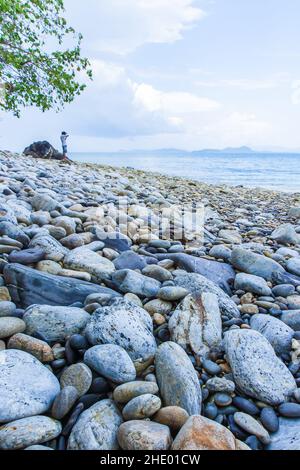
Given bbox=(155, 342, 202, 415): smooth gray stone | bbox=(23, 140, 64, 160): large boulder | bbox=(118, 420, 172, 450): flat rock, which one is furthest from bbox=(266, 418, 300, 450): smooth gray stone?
bbox=(23, 140, 64, 160): large boulder

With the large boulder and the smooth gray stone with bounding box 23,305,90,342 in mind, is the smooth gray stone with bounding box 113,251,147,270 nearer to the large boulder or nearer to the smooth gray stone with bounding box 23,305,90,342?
the smooth gray stone with bounding box 23,305,90,342

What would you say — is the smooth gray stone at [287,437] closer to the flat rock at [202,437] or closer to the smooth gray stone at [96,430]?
the flat rock at [202,437]

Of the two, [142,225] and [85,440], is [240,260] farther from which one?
[85,440]

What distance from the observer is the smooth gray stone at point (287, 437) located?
4.81 ft

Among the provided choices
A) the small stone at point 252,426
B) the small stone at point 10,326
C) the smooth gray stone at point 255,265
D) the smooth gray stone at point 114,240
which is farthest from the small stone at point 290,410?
the smooth gray stone at point 114,240

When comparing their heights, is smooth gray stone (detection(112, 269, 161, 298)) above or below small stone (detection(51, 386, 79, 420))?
above

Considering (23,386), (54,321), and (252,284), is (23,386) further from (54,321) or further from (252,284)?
(252,284)

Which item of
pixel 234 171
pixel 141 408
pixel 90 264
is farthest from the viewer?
pixel 234 171

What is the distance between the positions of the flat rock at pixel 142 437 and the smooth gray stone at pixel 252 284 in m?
1.58

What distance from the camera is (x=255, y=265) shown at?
314cm

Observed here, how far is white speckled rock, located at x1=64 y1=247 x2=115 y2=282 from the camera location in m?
2.59

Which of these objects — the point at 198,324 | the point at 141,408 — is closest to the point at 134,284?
the point at 198,324

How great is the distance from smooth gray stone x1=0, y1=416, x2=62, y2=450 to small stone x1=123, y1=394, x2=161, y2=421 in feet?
0.94

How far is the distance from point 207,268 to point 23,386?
6.22ft
